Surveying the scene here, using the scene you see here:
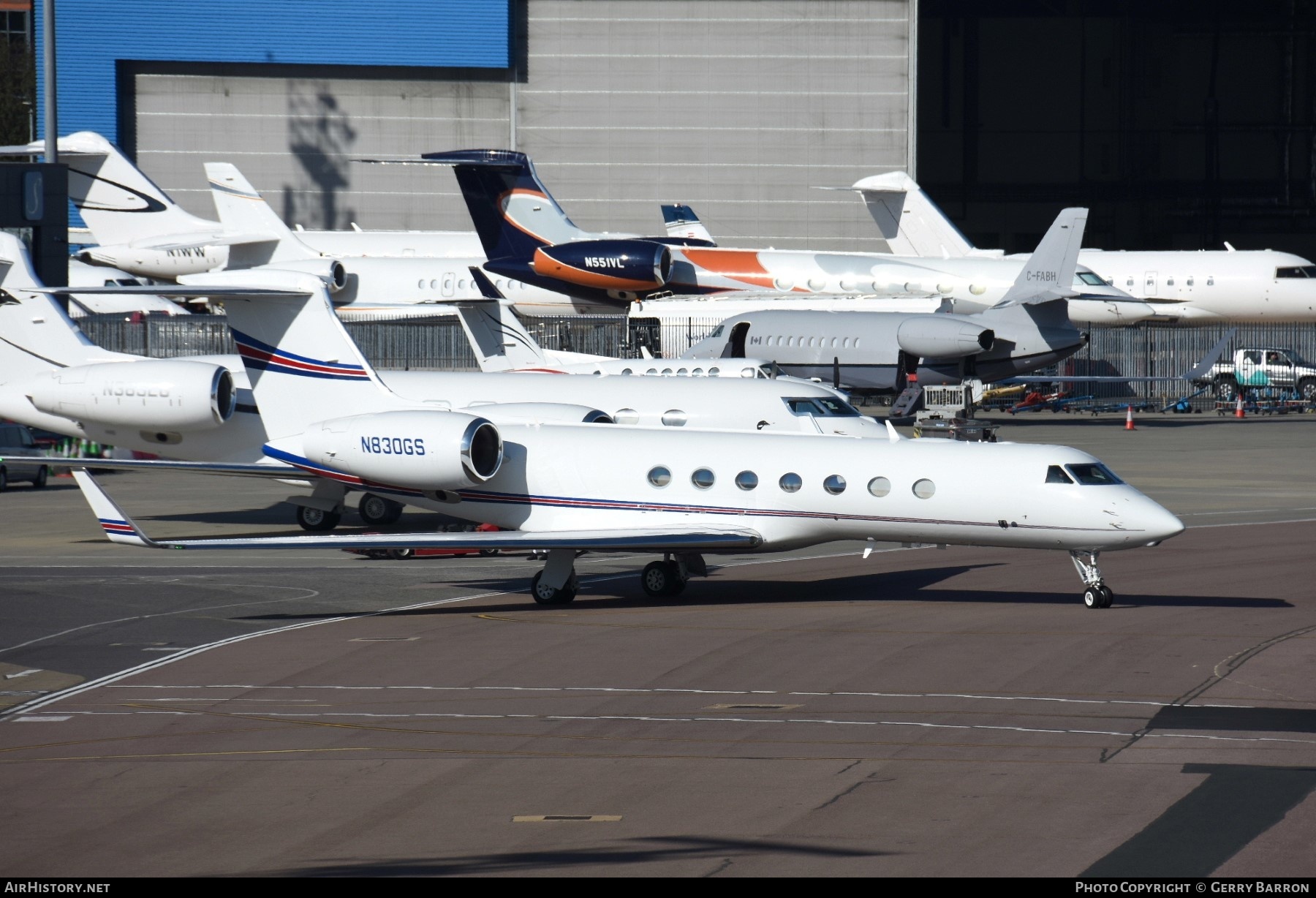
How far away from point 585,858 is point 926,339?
41.0 meters

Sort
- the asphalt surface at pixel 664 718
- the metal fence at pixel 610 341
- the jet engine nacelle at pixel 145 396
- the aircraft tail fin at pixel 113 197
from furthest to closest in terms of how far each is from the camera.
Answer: the aircraft tail fin at pixel 113 197
the metal fence at pixel 610 341
the jet engine nacelle at pixel 145 396
the asphalt surface at pixel 664 718

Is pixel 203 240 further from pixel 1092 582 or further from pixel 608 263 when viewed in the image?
pixel 1092 582

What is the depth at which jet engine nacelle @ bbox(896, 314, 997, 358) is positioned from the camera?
5078cm

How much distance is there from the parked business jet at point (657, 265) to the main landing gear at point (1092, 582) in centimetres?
3728

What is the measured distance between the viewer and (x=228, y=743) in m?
15.6

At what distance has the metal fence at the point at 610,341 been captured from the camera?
61.5 m

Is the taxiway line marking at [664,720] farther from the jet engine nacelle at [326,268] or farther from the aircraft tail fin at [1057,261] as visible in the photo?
the jet engine nacelle at [326,268]

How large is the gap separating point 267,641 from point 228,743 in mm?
5728

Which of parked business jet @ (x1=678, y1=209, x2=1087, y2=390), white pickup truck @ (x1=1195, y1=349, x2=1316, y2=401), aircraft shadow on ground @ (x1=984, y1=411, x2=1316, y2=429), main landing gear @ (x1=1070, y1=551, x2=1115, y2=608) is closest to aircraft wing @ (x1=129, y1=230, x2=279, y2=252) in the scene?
parked business jet @ (x1=678, y1=209, x2=1087, y2=390)

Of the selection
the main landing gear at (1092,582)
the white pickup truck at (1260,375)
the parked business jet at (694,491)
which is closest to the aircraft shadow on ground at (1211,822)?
the parked business jet at (694,491)

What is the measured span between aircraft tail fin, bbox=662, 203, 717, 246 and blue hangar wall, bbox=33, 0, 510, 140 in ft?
39.3

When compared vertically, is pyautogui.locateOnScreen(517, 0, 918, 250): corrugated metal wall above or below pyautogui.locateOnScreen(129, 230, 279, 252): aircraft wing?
above

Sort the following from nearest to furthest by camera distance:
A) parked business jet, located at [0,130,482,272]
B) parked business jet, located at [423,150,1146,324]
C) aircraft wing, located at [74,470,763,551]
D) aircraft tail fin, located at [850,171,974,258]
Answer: aircraft wing, located at [74,470,763,551]
parked business jet, located at [423,150,1146,324]
parked business jet, located at [0,130,482,272]
aircraft tail fin, located at [850,171,974,258]

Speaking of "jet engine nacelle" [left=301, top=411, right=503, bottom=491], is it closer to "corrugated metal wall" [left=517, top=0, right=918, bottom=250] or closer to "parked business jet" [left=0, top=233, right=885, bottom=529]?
"parked business jet" [left=0, top=233, right=885, bottom=529]
